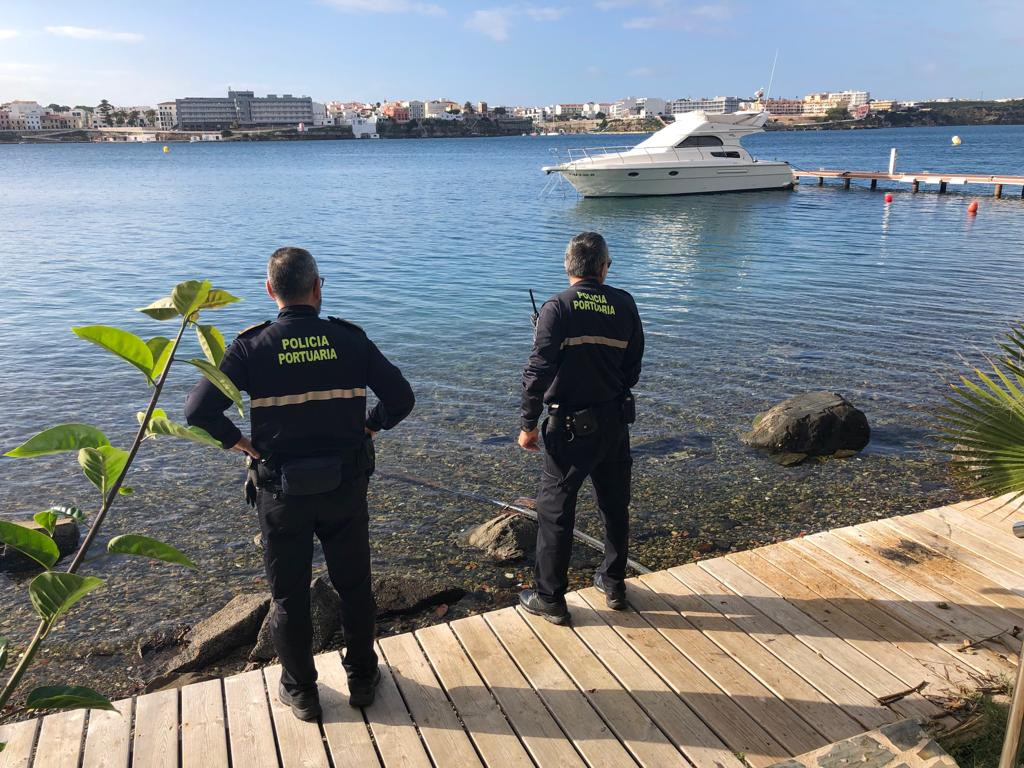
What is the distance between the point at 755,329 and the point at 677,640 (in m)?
10.9

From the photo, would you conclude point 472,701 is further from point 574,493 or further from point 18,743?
point 18,743

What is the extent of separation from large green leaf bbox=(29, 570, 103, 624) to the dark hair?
5.90 ft

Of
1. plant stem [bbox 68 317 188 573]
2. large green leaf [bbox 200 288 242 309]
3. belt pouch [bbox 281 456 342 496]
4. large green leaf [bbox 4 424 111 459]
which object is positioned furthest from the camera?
belt pouch [bbox 281 456 342 496]

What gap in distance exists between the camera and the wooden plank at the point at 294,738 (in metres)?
3.19

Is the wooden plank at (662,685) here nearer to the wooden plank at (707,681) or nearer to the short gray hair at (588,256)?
the wooden plank at (707,681)

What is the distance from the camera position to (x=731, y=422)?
930 cm

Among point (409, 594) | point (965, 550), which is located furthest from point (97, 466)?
point (965, 550)

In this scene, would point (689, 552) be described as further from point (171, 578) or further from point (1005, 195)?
point (1005, 195)

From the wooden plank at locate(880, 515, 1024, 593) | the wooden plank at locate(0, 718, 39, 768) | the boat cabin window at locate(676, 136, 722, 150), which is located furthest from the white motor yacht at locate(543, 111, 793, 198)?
the wooden plank at locate(0, 718, 39, 768)

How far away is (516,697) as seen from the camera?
141 inches

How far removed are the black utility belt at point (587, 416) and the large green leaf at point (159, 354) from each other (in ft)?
8.08

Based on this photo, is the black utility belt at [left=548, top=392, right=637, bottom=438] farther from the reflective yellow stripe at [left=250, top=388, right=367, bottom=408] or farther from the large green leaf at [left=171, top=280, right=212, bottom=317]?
the large green leaf at [left=171, top=280, right=212, bottom=317]

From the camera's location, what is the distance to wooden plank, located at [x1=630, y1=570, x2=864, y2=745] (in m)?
3.41

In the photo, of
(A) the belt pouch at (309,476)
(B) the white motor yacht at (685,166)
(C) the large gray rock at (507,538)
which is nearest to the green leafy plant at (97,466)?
(A) the belt pouch at (309,476)
